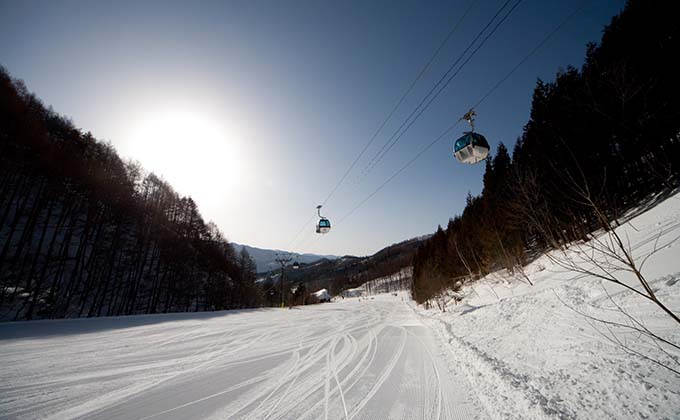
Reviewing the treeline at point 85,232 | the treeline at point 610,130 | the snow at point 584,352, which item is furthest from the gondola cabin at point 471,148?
the treeline at point 85,232

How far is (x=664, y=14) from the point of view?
983cm

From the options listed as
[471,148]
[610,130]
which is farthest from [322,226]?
[610,130]

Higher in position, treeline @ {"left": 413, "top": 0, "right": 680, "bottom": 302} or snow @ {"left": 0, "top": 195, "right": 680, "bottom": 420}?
treeline @ {"left": 413, "top": 0, "right": 680, "bottom": 302}

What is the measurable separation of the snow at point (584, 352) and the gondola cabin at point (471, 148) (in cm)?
265

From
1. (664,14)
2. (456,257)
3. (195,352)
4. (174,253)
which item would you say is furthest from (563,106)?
(174,253)

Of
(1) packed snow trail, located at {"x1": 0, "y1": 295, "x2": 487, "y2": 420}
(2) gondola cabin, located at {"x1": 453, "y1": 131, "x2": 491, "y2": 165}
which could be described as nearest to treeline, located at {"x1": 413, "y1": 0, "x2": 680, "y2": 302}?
(2) gondola cabin, located at {"x1": 453, "y1": 131, "x2": 491, "y2": 165}

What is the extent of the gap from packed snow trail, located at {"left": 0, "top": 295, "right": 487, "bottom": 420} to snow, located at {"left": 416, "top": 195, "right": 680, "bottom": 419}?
56cm

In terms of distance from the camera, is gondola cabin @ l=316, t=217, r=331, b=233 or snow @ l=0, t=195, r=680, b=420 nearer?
snow @ l=0, t=195, r=680, b=420

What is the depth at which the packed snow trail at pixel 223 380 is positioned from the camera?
299 cm

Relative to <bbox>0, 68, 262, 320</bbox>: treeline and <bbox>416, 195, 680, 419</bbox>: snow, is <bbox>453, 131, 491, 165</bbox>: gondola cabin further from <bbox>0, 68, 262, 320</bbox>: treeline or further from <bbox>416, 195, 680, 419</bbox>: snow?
<bbox>0, 68, 262, 320</bbox>: treeline

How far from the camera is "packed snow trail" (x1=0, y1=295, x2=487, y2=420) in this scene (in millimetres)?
2990

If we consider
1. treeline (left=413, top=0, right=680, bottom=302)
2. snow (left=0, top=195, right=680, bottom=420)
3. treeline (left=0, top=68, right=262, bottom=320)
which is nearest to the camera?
snow (left=0, top=195, right=680, bottom=420)

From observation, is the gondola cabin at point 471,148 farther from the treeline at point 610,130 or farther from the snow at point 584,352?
the treeline at point 610,130

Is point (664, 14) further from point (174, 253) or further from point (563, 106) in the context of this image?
point (174, 253)
